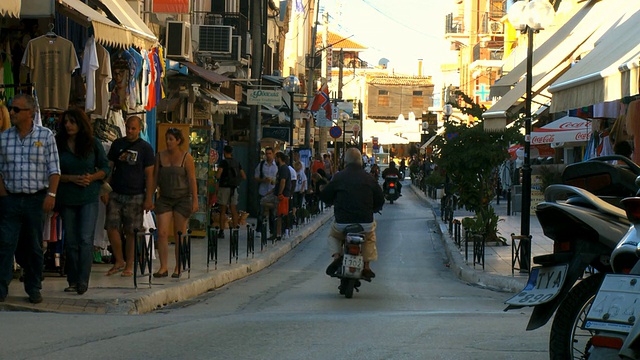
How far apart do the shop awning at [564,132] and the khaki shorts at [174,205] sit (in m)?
15.4

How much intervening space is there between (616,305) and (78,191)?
7.43 metres

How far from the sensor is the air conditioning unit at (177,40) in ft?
72.7

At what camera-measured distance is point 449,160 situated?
2320 centimetres

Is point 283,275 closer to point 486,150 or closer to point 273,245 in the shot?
point 273,245

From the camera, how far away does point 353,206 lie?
46.2 ft

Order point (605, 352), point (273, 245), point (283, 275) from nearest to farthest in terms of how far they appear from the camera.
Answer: point (605, 352), point (283, 275), point (273, 245)

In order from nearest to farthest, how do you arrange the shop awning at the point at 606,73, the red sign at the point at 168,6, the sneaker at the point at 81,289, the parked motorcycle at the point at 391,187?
the sneaker at the point at 81,289
the shop awning at the point at 606,73
the red sign at the point at 168,6
the parked motorcycle at the point at 391,187

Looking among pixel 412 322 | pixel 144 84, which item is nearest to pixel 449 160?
pixel 144 84

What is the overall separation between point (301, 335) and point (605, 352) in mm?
3528

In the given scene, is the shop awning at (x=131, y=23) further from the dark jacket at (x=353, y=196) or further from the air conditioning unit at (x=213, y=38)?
the air conditioning unit at (x=213, y=38)

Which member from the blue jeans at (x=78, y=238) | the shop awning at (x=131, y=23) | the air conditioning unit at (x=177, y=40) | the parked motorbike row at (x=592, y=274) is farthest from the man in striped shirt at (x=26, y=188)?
the air conditioning unit at (x=177, y=40)

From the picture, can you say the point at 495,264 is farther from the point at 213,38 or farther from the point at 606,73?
the point at 213,38

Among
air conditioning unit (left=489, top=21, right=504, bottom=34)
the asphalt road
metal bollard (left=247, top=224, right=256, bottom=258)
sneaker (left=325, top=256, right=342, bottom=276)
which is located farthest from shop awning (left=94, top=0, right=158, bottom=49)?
air conditioning unit (left=489, top=21, right=504, bottom=34)

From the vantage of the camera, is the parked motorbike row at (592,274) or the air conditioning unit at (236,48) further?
the air conditioning unit at (236,48)
